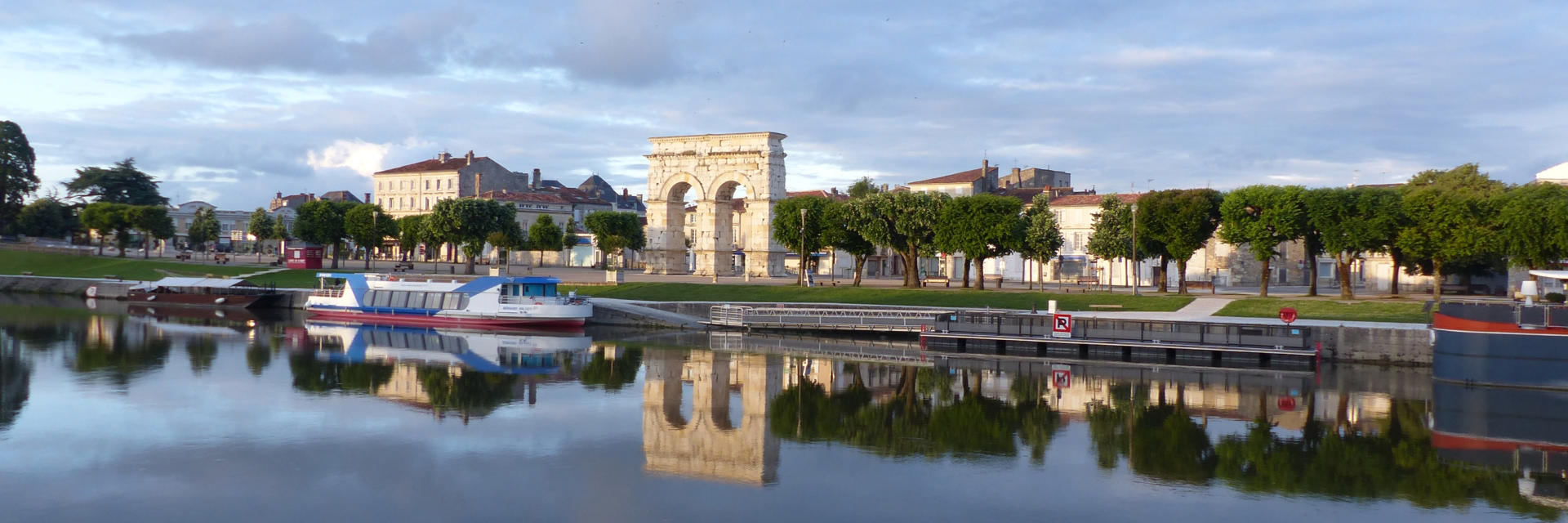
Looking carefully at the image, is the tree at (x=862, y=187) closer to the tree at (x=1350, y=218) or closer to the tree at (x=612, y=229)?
the tree at (x=612, y=229)

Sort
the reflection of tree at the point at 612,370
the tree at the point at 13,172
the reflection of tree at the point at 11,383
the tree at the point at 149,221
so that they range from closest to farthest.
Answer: the reflection of tree at the point at 11,383 → the reflection of tree at the point at 612,370 → the tree at the point at 149,221 → the tree at the point at 13,172

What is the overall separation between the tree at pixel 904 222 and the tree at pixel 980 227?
46.7 inches

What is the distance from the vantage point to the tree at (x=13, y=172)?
8131cm

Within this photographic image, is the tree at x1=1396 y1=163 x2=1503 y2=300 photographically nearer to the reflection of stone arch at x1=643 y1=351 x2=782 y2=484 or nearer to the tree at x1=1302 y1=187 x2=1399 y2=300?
the tree at x1=1302 y1=187 x2=1399 y2=300

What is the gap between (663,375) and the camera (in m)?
29.2

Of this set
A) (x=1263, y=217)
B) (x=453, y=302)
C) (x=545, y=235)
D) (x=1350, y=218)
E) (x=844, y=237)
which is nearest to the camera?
(x=1350, y=218)

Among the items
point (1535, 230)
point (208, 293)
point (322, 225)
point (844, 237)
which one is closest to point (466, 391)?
point (844, 237)

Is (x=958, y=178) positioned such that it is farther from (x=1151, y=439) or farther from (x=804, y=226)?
(x=1151, y=439)

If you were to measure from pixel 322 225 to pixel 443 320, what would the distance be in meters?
30.3

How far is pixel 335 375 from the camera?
28.4 meters

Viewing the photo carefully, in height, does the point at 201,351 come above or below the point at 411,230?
below

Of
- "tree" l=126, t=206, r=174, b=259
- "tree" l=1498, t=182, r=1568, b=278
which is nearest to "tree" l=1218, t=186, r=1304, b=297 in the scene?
"tree" l=1498, t=182, r=1568, b=278

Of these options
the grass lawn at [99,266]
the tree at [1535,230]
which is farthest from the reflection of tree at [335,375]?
the tree at [1535,230]

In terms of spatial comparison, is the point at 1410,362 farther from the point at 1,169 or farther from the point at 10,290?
the point at 1,169
